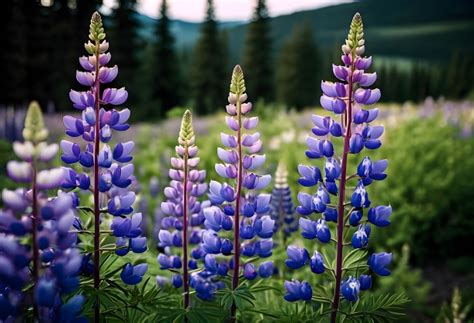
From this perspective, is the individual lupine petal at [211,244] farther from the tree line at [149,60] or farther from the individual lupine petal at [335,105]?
the tree line at [149,60]

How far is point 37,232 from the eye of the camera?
56.2 inches

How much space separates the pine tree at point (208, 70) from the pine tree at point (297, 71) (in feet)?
22.9

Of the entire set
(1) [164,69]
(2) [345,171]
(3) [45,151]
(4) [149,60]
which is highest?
(4) [149,60]

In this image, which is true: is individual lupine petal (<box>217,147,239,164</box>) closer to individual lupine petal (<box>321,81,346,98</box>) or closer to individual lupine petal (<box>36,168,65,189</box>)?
individual lupine petal (<box>321,81,346,98</box>)

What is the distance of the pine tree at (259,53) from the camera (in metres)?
37.8

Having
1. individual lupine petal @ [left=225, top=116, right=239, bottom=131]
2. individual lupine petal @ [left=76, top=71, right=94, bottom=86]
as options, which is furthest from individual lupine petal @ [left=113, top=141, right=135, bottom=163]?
individual lupine petal @ [left=225, top=116, right=239, bottom=131]

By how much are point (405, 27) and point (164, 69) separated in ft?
207

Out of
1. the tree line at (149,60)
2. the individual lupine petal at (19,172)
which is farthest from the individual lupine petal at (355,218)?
the tree line at (149,60)

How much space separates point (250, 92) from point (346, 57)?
3858 cm

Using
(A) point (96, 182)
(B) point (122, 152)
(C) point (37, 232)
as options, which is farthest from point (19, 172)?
(B) point (122, 152)

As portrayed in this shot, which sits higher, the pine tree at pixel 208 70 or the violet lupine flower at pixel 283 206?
the pine tree at pixel 208 70

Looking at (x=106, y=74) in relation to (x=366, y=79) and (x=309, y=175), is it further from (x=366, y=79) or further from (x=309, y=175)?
(x=366, y=79)

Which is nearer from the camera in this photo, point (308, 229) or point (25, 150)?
point (25, 150)

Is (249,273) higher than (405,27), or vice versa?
(405,27)
